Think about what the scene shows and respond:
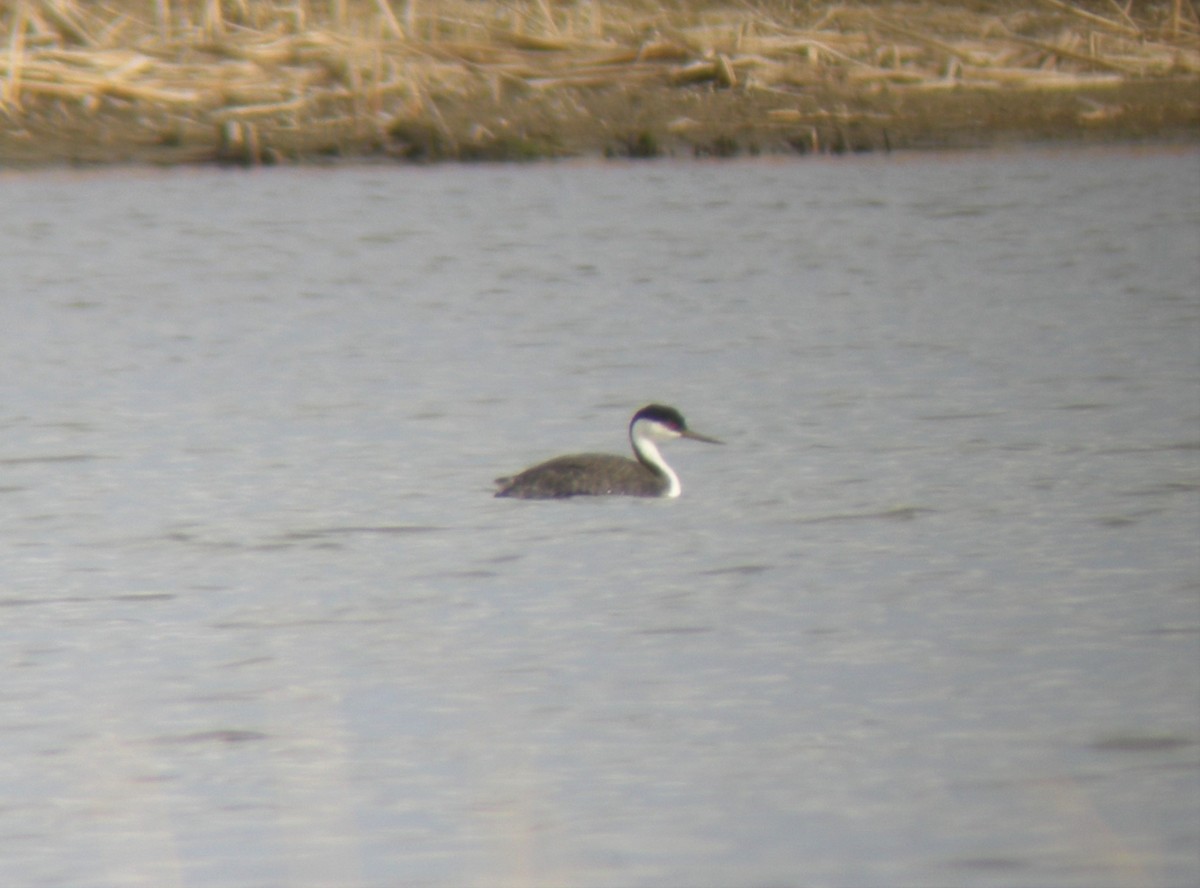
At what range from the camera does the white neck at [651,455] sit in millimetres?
10578

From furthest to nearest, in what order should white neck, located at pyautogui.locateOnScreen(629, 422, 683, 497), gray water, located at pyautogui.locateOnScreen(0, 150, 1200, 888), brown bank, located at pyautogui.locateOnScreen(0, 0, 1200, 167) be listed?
brown bank, located at pyautogui.locateOnScreen(0, 0, 1200, 167)
white neck, located at pyautogui.locateOnScreen(629, 422, 683, 497)
gray water, located at pyautogui.locateOnScreen(0, 150, 1200, 888)

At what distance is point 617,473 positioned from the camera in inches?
408

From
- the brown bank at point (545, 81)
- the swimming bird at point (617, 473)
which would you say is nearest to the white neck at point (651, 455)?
the swimming bird at point (617, 473)

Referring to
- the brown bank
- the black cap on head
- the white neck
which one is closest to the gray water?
the white neck

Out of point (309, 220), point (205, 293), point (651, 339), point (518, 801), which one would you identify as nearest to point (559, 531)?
point (518, 801)

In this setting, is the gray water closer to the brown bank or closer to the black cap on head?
the black cap on head

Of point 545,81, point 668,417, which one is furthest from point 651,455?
point 545,81

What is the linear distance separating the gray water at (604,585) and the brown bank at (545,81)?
554 cm

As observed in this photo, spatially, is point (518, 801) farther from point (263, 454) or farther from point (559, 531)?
point (263, 454)

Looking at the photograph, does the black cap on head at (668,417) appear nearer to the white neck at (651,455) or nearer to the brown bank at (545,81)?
the white neck at (651,455)

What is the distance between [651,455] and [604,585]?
1.96 meters

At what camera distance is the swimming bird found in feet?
33.6

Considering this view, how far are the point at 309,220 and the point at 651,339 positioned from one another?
8336 millimetres

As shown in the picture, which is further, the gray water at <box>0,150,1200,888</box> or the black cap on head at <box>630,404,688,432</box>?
the black cap on head at <box>630,404,688,432</box>
